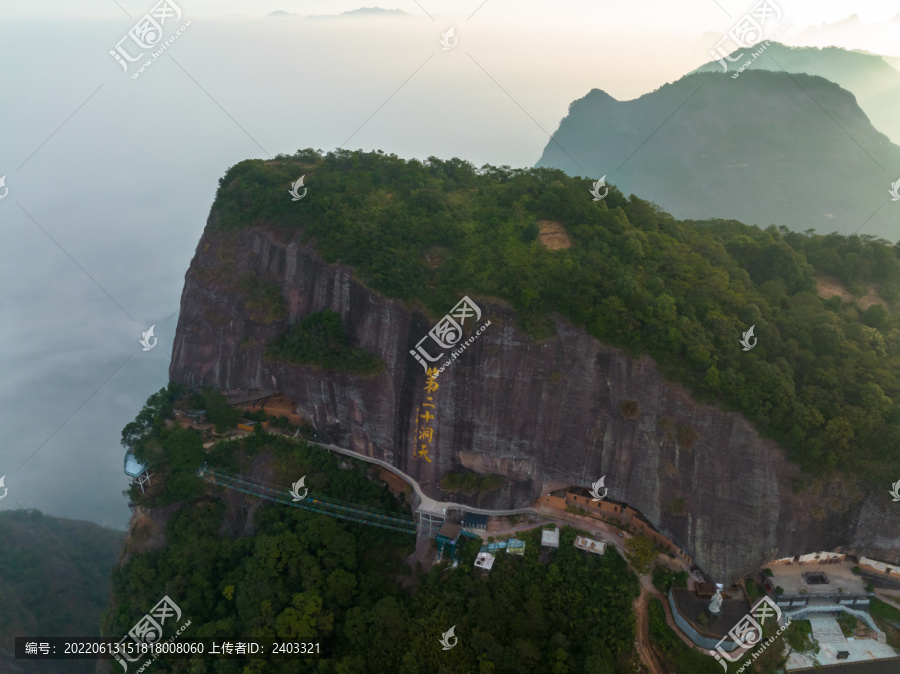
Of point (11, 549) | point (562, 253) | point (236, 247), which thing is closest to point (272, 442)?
point (236, 247)

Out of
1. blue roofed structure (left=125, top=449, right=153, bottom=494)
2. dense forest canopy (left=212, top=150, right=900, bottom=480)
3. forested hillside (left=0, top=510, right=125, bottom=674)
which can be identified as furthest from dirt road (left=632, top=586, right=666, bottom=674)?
forested hillside (left=0, top=510, right=125, bottom=674)

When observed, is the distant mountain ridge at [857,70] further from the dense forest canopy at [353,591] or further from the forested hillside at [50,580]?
the forested hillside at [50,580]

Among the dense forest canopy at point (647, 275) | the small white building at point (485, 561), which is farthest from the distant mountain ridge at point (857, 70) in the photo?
the small white building at point (485, 561)

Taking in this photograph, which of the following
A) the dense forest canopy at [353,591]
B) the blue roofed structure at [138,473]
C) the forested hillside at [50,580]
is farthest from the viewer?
the forested hillside at [50,580]

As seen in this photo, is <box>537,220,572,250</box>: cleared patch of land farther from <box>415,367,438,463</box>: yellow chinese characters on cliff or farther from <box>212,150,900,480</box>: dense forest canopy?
<box>415,367,438,463</box>: yellow chinese characters on cliff

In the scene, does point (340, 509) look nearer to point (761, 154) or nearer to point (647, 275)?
point (647, 275)

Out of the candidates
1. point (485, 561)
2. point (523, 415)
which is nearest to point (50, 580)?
point (485, 561)
